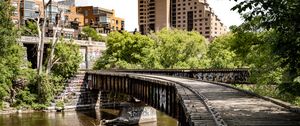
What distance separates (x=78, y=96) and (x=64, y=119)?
9.14m

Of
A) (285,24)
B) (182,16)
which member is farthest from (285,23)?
(182,16)

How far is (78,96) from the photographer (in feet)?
156

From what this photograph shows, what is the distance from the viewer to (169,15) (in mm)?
155750

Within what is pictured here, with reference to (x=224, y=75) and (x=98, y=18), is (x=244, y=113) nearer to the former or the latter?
(x=224, y=75)

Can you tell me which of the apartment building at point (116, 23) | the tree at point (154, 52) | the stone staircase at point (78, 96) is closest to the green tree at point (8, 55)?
the stone staircase at point (78, 96)

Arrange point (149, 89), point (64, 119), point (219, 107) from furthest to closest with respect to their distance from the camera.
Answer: point (64, 119) < point (149, 89) < point (219, 107)

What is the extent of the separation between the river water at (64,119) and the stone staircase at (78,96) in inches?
114

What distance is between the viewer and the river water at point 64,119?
1414 inches

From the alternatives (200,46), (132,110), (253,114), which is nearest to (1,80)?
(132,110)

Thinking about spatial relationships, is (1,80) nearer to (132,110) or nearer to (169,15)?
(132,110)

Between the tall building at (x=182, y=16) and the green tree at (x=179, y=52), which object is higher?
the tall building at (x=182, y=16)

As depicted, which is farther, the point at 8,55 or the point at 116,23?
the point at 116,23

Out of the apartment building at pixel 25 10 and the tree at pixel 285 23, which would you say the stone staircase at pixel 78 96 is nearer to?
Result: the tree at pixel 285 23

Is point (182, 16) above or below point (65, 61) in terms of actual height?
above
